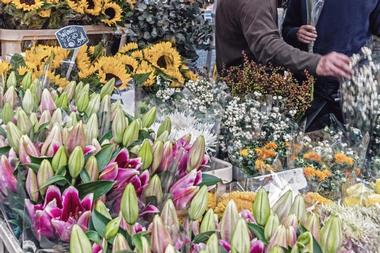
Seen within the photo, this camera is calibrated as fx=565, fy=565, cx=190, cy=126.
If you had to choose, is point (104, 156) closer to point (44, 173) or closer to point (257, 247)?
point (44, 173)

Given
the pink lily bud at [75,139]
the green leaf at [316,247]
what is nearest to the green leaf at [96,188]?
the pink lily bud at [75,139]

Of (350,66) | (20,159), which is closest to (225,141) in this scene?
(350,66)

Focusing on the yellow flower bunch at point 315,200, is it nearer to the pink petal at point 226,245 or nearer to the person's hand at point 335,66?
→ the pink petal at point 226,245

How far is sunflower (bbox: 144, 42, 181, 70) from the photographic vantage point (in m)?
1.96

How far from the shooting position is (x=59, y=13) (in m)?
2.21

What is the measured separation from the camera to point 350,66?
6.03 feet

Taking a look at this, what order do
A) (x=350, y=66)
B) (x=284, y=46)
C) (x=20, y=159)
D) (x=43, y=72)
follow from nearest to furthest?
(x=20, y=159)
(x=43, y=72)
(x=350, y=66)
(x=284, y=46)

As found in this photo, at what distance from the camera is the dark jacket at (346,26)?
245cm

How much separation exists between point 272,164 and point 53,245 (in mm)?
793

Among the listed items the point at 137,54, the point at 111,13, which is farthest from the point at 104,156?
the point at 111,13

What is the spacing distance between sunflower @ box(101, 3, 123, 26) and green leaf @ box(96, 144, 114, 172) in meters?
1.30

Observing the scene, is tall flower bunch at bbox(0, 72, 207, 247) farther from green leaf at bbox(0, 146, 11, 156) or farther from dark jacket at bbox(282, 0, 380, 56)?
dark jacket at bbox(282, 0, 380, 56)

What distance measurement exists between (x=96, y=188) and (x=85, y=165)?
0.05m

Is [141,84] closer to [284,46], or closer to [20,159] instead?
[284,46]
